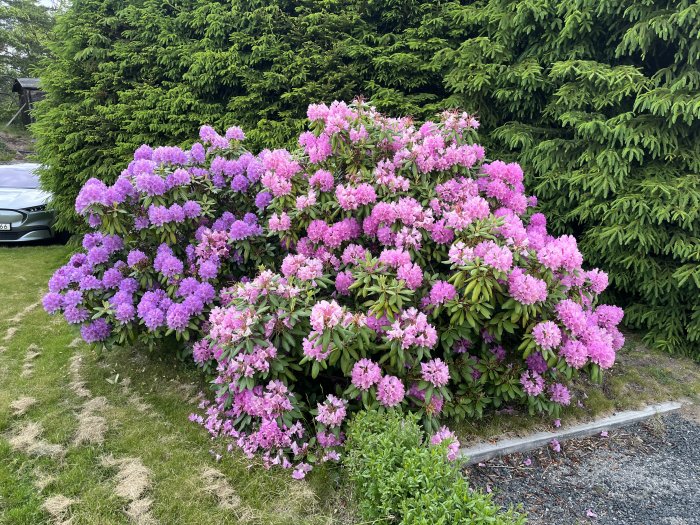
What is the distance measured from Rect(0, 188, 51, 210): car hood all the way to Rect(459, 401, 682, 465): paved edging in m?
6.51

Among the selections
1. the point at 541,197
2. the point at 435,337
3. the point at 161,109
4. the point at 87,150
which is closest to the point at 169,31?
the point at 161,109

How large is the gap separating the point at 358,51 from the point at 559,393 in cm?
382

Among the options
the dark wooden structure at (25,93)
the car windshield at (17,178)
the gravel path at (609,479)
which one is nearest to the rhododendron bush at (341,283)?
the gravel path at (609,479)

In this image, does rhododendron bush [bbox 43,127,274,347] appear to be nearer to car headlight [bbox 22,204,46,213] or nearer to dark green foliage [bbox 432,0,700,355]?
dark green foliage [bbox 432,0,700,355]

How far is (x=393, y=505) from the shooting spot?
6.23 ft

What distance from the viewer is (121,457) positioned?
263 centimetres

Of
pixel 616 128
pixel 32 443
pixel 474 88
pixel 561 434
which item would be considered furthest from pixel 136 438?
pixel 616 128

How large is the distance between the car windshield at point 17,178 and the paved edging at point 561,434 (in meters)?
7.61

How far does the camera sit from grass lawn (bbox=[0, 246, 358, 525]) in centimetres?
226

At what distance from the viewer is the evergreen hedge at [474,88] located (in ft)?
12.2

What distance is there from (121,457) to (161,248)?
1.35 meters

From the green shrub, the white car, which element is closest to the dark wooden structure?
the white car

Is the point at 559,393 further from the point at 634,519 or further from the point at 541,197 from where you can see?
the point at 541,197

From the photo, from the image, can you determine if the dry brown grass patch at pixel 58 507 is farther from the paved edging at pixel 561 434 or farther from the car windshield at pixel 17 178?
the car windshield at pixel 17 178
